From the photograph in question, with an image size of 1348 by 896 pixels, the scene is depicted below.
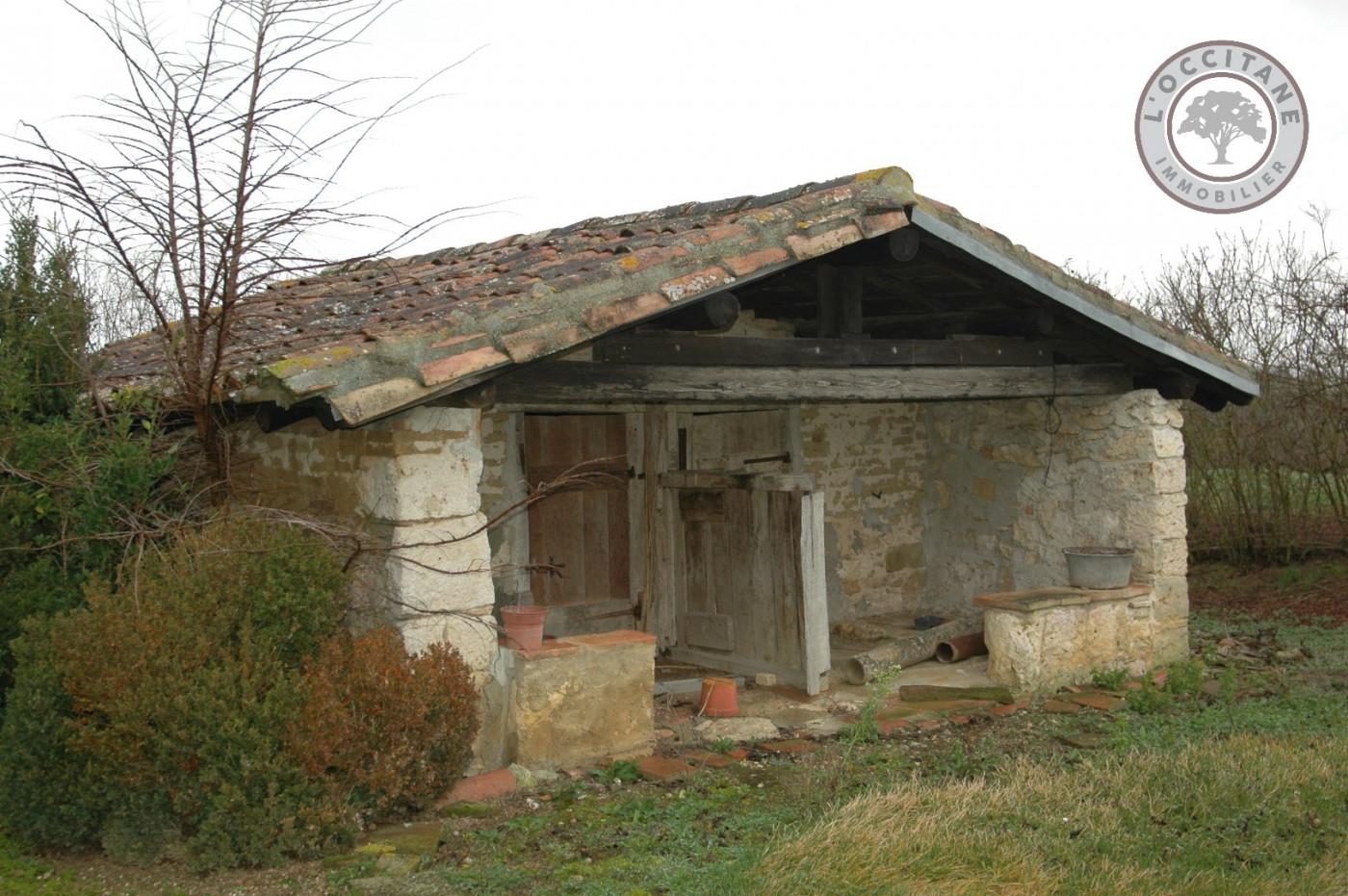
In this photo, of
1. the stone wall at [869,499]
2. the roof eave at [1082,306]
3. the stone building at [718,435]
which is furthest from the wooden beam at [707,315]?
the stone wall at [869,499]

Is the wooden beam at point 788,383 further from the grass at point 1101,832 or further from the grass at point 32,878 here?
the grass at point 32,878

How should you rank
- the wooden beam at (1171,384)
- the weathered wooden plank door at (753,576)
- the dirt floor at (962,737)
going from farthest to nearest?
the wooden beam at (1171,384)
the weathered wooden plank door at (753,576)
the dirt floor at (962,737)

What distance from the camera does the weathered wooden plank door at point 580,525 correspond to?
24.8 ft

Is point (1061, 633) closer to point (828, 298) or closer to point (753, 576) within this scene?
point (753, 576)

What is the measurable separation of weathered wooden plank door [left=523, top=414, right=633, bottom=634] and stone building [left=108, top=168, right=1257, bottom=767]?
0.02m

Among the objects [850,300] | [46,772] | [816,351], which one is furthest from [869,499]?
[46,772]

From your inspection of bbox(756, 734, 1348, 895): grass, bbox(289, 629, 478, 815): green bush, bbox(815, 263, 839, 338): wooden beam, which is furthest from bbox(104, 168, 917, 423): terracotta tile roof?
bbox(756, 734, 1348, 895): grass

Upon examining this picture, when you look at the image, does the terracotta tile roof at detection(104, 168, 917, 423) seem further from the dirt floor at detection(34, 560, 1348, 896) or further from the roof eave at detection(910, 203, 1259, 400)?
the dirt floor at detection(34, 560, 1348, 896)

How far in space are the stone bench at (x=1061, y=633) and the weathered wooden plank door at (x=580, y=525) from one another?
2.57 meters

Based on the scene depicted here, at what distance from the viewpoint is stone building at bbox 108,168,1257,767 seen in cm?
495

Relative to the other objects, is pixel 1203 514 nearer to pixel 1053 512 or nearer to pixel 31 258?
pixel 1053 512

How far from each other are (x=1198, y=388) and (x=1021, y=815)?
15.9 ft

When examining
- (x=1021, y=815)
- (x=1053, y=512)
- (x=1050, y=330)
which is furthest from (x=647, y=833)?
(x=1053, y=512)

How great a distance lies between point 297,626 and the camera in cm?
450
